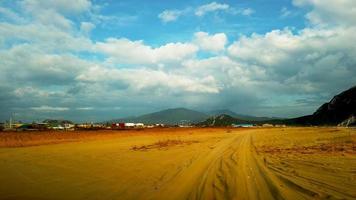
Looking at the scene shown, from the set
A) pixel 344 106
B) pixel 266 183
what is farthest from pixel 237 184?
pixel 344 106

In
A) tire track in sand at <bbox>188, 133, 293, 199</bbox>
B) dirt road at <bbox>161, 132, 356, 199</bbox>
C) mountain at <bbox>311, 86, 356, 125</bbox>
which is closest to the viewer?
dirt road at <bbox>161, 132, 356, 199</bbox>

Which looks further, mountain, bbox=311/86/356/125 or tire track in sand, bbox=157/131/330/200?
mountain, bbox=311/86/356/125

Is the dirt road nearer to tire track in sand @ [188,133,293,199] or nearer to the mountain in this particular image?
tire track in sand @ [188,133,293,199]

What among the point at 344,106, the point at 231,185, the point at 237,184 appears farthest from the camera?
the point at 344,106

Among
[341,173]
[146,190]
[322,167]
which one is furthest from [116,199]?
[322,167]

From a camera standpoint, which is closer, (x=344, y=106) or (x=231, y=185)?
(x=231, y=185)

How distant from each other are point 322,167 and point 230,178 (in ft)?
14.0

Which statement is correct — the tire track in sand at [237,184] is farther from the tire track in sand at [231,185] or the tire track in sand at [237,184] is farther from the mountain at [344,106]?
the mountain at [344,106]

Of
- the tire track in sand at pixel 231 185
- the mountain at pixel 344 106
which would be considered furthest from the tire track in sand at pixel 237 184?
the mountain at pixel 344 106

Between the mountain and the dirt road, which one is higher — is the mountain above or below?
above

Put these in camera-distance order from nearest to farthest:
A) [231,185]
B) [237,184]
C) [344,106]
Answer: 1. [231,185]
2. [237,184]
3. [344,106]

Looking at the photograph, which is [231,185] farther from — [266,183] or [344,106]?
[344,106]

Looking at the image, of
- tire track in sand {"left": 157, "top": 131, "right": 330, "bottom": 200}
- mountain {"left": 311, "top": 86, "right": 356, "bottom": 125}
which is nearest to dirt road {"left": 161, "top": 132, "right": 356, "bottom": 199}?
tire track in sand {"left": 157, "top": 131, "right": 330, "bottom": 200}

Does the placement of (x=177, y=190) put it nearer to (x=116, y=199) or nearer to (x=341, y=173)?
(x=116, y=199)
